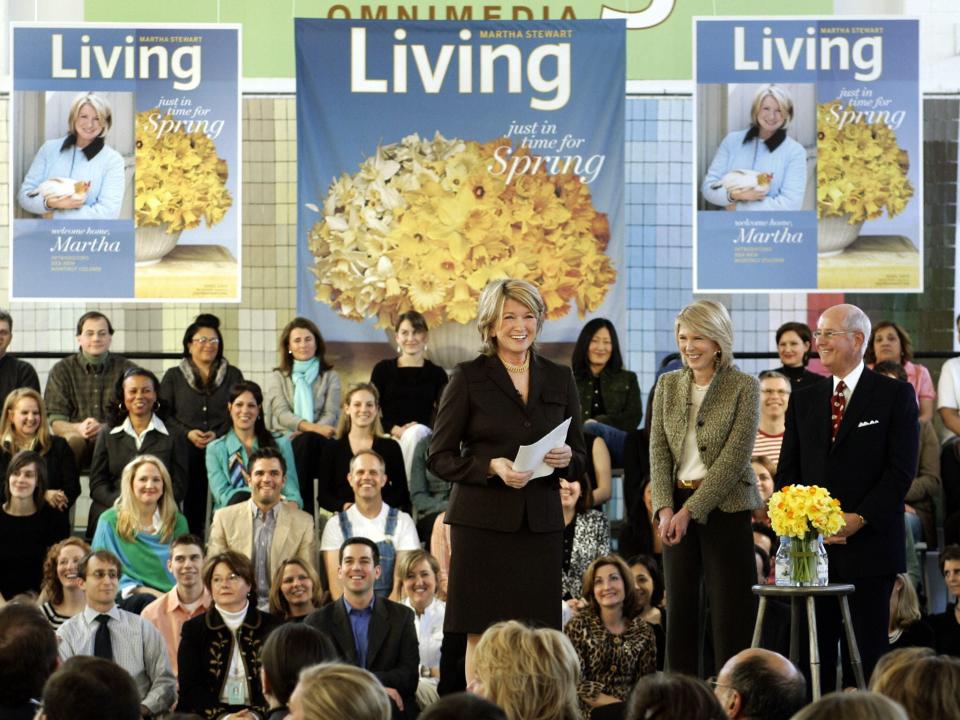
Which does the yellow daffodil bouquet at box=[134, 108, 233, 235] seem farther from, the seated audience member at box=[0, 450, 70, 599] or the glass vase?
the glass vase

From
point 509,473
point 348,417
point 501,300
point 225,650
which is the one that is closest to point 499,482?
point 509,473

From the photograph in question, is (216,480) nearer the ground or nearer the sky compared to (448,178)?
nearer the ground

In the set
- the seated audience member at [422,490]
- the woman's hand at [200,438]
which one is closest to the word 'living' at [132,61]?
the woman's hand at [200,438]

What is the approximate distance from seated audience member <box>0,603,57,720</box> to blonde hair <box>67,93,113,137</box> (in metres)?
5.44

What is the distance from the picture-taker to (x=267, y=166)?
9977mm

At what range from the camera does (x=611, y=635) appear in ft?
22.4

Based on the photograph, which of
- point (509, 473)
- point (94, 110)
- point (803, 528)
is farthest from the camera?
point (94, 110)

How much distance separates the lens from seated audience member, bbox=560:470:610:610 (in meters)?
7.96

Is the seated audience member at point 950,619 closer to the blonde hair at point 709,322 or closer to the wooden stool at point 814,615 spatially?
the wooden stool at point 814,615

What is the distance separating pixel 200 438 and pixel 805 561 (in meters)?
4.23

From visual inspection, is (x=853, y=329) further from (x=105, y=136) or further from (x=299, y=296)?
(x=105, y=136)

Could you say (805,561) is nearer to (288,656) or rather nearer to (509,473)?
(509,473)

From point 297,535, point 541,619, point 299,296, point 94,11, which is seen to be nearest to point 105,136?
point 94,11

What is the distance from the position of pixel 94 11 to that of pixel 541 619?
577 cm
